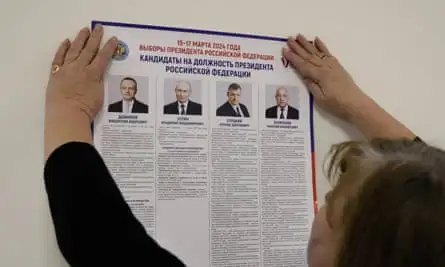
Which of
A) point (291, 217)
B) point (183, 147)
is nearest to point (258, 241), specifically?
point (291, 217)

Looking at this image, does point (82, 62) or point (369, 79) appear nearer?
point (82, 62)

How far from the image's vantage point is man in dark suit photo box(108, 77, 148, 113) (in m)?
0.86

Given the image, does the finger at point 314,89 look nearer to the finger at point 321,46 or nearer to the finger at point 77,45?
the finger at point 321,46

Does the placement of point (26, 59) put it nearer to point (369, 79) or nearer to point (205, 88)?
point (205, 88)

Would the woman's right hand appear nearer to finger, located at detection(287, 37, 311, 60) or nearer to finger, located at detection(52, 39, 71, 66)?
finger, located at detection(287, 37, 311, 60)

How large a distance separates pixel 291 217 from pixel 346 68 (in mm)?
277

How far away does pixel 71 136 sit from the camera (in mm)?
791

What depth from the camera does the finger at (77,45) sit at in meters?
0.82

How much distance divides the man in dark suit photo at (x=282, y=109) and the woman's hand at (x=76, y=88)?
0.89 ft

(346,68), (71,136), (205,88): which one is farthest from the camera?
(346,68)

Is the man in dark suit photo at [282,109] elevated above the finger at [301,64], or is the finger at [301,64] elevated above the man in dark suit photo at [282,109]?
the finger at [301,64]

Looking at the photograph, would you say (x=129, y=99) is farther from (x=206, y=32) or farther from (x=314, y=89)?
(x=314, y=89)

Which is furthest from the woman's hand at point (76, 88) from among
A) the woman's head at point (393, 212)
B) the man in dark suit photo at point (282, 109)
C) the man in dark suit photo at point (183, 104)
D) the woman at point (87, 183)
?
the woman's head at point (393, 212)

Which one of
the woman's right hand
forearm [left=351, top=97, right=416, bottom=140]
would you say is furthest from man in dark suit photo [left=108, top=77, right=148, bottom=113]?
forearm [left=351, top=97, right=416, bottom=140]
